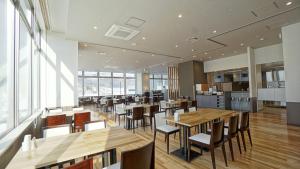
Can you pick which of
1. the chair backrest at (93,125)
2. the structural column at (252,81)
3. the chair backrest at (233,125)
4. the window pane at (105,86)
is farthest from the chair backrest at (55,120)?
the window pane at (105,86)

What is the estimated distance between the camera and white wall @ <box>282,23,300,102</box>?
464cm

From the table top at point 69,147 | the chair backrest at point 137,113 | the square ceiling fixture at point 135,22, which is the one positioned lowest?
the chair backrest at point 137,113

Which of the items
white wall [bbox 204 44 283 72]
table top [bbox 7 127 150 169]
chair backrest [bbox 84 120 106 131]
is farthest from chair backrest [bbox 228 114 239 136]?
white wall [bbox 204 44 283 72]

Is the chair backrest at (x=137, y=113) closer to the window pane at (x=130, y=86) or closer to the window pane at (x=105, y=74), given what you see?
the window pane at (x=105, y=74)

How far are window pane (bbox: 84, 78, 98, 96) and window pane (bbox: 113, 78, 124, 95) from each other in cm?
193

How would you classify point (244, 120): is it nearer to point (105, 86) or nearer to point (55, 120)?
point (55, 120)

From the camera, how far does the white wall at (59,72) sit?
4.92 meters

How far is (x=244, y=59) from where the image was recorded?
8562mm

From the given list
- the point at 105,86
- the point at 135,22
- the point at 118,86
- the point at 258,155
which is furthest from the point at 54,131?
the point at 118,86

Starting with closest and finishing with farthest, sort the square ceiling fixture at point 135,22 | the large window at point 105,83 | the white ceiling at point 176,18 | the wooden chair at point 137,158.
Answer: the wooden chair at point 137,158, the white ceiling at point 176,18, the square ceiling fixture at point 135,22, the large window at point 105,83

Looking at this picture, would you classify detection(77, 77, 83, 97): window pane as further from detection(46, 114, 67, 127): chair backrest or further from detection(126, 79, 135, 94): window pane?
detection(46, 114, 67, 127): chair backrest

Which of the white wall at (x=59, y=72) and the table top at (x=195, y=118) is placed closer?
the table top at (x=195, y=118)

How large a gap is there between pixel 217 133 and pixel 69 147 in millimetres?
2237

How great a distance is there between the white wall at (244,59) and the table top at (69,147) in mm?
8731
